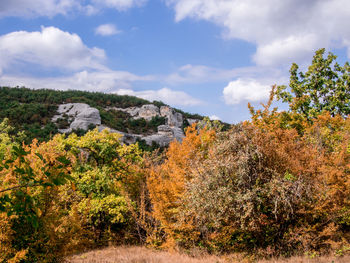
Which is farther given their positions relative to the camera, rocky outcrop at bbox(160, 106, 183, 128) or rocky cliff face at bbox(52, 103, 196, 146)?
rocky outcrop at bbox(160, 106, 183, 128)

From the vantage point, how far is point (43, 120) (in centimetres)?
5244

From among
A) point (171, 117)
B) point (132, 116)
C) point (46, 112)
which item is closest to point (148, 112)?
point (132, 116)

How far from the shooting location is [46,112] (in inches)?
2213

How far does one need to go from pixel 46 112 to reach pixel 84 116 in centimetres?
859

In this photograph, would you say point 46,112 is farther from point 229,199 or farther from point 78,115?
point 229,199

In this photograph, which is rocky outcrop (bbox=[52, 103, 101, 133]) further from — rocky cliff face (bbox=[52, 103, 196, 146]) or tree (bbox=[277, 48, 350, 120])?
tree (bbox=[277, 48, 350, 120])

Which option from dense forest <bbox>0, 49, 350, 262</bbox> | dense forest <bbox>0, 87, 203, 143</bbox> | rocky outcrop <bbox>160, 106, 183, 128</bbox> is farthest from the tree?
rocky outcrop <bbox>160, 106, 183, 128</bbox>

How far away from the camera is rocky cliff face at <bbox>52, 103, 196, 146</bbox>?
53.2 m

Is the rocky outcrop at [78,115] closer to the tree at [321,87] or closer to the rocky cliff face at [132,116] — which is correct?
the rocky cliff face at [132,116]

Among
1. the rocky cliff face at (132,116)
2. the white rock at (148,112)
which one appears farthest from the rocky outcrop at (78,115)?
the white rock at (148,112)

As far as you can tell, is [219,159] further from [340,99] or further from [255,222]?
[340,99]

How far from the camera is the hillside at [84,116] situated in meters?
49.0

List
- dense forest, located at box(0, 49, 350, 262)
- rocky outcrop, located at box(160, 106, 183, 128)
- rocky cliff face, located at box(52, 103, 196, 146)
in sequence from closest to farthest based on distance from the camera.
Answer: dense forest, located at box(0, 49, 350, 262)
rocky cliff face, located at box(52, 103, 196, 146)
rocky outcrop, located at box(160, 106, 183, 128)

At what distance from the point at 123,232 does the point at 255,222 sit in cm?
986
